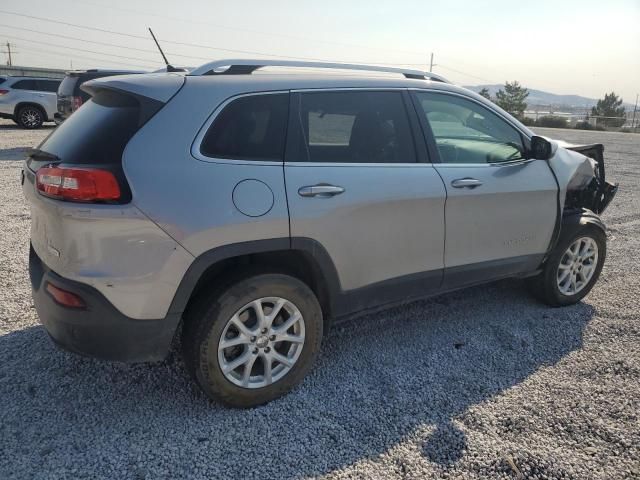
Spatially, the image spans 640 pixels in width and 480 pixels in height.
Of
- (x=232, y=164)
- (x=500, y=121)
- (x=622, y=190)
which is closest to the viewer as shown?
(x=232, y=164)

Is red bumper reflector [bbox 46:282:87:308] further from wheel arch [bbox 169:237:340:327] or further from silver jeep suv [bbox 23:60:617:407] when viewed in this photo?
wheel arch [bbox 169:237:340:327]

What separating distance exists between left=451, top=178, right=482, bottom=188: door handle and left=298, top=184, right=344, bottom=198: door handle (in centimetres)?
89

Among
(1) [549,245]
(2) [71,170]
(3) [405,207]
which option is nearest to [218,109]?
(2) [71,170]

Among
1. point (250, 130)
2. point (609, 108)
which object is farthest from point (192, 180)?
point (609, 108)

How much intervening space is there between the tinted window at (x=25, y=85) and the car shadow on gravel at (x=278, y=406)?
1578 centimetres

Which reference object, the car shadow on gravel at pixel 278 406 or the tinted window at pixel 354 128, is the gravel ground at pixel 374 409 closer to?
the car shadow on gravel at pixel 278 406

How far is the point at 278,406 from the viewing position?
282 cm

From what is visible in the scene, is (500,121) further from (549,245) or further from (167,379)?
(167,379)

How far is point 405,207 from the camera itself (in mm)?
3057

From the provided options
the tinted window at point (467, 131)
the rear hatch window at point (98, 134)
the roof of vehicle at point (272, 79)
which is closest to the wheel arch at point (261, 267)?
the rear hatch window at point (98, 134)

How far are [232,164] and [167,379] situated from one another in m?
1.39

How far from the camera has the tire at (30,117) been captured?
54.3ft

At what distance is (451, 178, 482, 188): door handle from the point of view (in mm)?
3273

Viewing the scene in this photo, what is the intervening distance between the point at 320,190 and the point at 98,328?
50.9 inches
